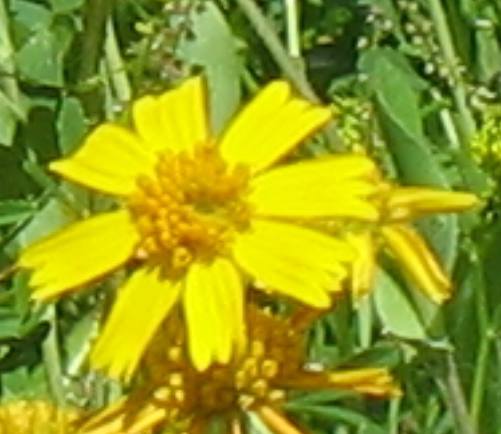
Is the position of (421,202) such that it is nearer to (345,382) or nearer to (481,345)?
(345,382)

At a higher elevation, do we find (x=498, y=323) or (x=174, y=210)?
(x=174, y=210)

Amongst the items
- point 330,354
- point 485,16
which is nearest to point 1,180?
point 330,354

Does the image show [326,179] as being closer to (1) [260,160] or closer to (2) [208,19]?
(1) [260,160]

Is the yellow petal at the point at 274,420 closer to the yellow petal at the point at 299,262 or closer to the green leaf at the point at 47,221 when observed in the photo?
the yellow petal at the point at 299,262

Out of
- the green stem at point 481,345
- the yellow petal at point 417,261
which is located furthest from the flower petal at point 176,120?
the green stem at point 481,345

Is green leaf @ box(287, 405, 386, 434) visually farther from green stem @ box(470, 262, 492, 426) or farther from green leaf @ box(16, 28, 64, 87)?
green leaf @ box(16, 28, 64, 87)

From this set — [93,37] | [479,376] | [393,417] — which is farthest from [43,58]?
[479,376]
